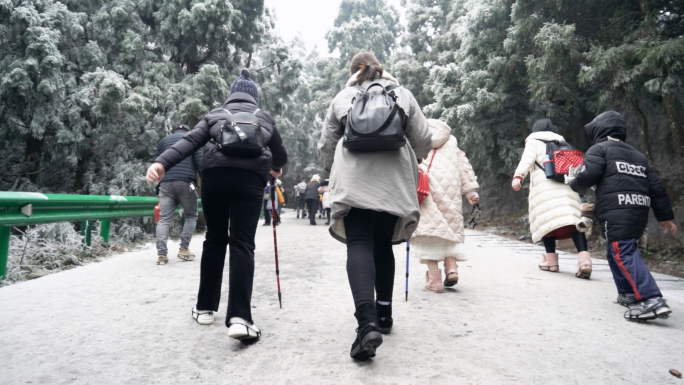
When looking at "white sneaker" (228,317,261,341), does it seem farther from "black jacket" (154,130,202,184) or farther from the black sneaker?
"black jacket" (154,130,202,184)

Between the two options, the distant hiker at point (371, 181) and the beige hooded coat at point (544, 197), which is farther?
the beige hooded coat at point (544, 197)

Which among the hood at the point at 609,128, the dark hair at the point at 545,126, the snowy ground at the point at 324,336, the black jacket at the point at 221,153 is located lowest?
the snowy ground at the point at 324,336

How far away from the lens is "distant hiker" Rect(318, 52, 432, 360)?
250 centimetres

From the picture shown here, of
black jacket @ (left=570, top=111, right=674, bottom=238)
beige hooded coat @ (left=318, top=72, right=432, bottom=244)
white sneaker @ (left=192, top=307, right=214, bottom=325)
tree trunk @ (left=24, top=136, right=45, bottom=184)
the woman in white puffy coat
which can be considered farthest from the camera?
tree trunk @ (left=24, top=136, right=45, bottom=184)

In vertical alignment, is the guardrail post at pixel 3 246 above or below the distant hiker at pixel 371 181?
below

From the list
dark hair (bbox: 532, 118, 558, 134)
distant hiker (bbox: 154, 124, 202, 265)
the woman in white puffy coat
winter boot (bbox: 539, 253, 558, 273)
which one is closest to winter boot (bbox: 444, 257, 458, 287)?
the woman in white puffy coat

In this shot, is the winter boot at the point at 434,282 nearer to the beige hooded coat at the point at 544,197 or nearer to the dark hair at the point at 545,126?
the beige hooded coat at the point at 544,197

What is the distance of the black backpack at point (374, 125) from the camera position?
2516 mm

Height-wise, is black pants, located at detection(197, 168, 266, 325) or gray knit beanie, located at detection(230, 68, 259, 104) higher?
gray knit beanie, located at detection(230, 68, 259, 104)

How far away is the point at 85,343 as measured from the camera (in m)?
2.70

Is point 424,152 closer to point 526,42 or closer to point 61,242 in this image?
point 61,242

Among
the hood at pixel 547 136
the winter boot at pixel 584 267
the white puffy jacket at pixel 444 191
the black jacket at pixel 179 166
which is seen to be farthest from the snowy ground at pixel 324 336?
the hood at pixel 547 136

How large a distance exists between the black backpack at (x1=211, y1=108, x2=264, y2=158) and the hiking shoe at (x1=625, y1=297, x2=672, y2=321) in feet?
9.96

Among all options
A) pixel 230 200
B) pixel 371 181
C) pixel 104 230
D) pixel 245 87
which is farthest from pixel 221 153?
pixel 104 230
